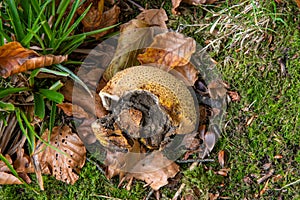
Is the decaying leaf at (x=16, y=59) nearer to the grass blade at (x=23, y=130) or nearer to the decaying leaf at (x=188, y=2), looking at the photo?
the grass blade at (x=23, y=130)

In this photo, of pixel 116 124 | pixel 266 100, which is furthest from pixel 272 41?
pixel 116 124

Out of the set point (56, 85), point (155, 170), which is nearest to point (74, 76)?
point (56, 85)

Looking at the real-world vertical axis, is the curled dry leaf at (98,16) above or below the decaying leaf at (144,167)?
above

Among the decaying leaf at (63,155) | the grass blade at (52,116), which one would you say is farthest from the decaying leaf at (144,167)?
the grass blade at (52,116)

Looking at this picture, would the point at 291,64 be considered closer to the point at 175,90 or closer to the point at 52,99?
the point at 175,90

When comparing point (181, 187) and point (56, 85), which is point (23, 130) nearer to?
point (56, 85)

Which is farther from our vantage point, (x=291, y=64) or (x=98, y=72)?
(x=98, y=72)
